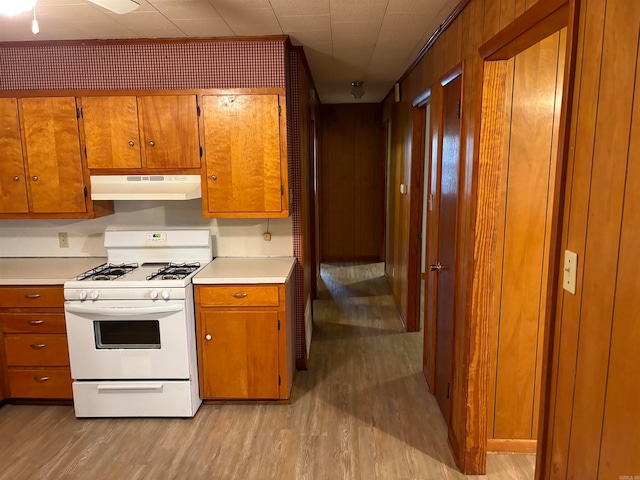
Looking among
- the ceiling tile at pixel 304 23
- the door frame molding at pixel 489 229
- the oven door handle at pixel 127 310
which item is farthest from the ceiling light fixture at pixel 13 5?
the door frame molding at pixel 489 229

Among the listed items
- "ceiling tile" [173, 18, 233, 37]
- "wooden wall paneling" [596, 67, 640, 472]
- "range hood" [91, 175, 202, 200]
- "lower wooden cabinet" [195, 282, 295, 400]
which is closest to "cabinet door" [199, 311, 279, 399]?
"lower wooden cabinet" [195, 282, 295, 400]

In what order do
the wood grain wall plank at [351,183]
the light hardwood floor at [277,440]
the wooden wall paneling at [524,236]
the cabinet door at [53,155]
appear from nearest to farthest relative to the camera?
the wooden wall paneling at [524,236]
the light hardwood floor at [277,440]
the cabinet door at [53,155]
the wood grain wall plank at [351,183]

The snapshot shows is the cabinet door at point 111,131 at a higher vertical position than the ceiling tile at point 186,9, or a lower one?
lower

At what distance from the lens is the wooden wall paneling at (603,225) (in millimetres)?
1021

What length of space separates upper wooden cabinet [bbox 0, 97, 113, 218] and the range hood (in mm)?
129

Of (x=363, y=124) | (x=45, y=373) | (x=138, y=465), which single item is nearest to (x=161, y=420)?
(x=138, y=465)

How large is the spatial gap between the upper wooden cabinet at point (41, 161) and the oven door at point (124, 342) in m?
0.74

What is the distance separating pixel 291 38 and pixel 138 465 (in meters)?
2.67

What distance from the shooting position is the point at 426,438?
2.64 metres

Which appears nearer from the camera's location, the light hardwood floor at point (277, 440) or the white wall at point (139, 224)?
the light hardwood floor at point (277, 440)

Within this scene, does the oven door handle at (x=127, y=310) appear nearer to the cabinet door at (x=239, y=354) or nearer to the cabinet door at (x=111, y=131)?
the cabinet door at (x=239, y=354)

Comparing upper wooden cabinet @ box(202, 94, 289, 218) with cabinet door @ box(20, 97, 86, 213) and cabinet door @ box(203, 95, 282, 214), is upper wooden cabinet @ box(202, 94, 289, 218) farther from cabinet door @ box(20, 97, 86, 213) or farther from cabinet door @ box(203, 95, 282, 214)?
cabinet door @ box(20, 97, 86, 213)

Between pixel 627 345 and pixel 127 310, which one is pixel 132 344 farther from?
pixel 627 345

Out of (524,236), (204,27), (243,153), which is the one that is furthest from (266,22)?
(524,236)
